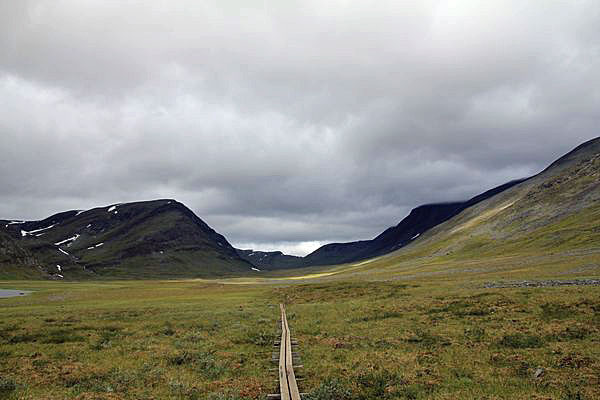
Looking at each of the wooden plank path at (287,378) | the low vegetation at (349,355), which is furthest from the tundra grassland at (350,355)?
the wooden plank path at (287,378)

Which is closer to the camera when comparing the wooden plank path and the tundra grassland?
the wooden plank path

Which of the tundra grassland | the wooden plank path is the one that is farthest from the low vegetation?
the wooden plank path

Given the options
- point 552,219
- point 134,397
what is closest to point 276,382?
point 134,397

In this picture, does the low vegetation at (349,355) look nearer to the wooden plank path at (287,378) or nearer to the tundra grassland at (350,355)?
the tundra grassland at (350,355)

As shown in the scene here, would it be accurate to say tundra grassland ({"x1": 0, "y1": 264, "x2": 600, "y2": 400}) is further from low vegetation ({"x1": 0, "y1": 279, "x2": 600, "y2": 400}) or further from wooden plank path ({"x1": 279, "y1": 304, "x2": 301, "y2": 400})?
wooden plank path ({"x1": 279, "y1": 304, "x2": 301, "y2": 400})

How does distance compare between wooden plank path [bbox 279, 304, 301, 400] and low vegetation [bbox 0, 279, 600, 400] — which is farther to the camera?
low vegetation [bbox 0, 279, 600, 400]

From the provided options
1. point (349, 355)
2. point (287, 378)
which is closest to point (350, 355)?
point (349, 355)

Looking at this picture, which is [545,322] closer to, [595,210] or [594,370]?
[594,370]

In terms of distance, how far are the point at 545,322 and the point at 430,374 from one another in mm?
13250

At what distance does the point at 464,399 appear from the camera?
41.5 ft

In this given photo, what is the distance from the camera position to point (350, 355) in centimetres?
2008

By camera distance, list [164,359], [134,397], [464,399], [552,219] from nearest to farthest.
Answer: [464,399]
[134,397]
[164,359]
[552,219]

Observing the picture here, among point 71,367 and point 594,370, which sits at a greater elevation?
point 71,367

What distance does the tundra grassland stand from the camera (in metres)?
14.5
